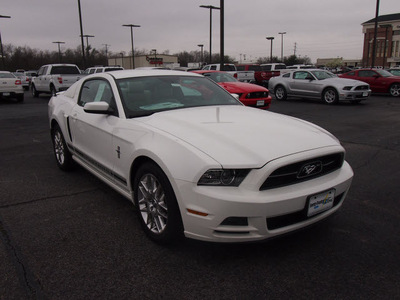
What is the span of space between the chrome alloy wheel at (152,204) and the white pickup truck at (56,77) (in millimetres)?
15266

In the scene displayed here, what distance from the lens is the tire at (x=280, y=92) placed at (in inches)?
670

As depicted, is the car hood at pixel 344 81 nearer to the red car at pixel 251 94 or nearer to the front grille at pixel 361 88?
the front grille at pixel 361 88

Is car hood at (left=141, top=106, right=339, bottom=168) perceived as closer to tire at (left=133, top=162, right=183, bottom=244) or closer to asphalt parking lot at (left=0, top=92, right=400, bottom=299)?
tire at (left=133, top=162, right=183, bottom=244)

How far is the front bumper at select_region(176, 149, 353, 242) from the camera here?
97.1 inches

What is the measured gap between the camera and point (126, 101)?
145 inches

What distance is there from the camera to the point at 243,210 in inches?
96.9

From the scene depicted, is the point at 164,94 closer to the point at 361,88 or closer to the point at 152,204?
the point at 152,204

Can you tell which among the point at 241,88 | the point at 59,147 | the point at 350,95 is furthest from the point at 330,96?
the point at 59,147

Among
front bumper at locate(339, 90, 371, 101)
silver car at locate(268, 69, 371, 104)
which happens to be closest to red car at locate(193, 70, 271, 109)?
front bumper at locate(339, 90, 371, 101)

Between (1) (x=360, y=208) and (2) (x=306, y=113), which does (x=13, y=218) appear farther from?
(2) (x=306, y=113)

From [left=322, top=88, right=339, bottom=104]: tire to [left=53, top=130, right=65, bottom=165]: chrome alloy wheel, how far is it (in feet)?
40.0

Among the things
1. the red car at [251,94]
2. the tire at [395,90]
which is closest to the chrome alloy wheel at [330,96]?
the red car at [251,94]

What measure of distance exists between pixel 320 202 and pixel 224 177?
0.86 m

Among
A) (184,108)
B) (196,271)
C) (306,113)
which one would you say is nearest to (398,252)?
(196,271)
